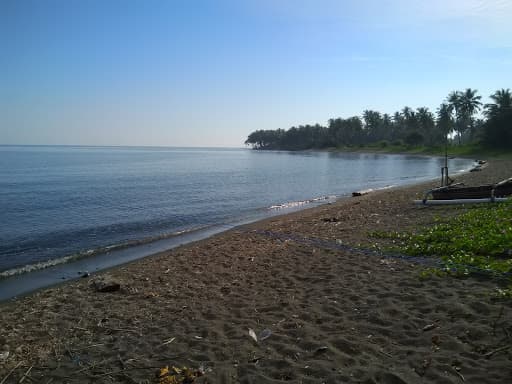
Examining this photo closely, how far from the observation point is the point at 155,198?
93.3 feet

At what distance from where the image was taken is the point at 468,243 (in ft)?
28.9

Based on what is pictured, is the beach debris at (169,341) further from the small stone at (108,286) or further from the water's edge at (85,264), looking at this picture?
the water's edge at (85,264)

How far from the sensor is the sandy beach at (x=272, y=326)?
14.7 ft

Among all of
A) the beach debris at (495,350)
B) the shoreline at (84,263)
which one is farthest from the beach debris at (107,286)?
the beach debris at (495,350)

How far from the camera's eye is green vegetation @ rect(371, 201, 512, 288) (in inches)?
290

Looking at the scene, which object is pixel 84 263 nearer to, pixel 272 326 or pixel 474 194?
pixel 272 326

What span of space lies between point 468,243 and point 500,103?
270 feet

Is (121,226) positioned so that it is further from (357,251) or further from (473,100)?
(473,100)

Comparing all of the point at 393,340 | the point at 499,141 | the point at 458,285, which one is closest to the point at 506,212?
the point at 458,285

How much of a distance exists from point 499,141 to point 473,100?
28.9 m

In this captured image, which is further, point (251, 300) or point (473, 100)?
point (473, 100)

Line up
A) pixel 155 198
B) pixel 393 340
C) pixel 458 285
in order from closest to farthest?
1. pixel 393 340
2. pixel 458 285
3. pixel 155 198

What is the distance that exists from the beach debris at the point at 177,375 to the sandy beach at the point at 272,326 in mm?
66

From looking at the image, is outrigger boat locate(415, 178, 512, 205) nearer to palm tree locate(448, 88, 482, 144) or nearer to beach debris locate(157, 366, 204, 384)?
beach debris locate(157, 366, 204, 384)
